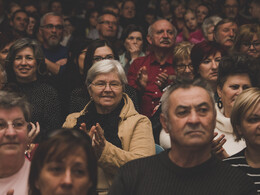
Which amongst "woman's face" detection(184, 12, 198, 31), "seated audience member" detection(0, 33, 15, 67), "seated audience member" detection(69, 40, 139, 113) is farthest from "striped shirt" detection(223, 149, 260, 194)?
"woman's face" detection(184, 12, 198, 31)

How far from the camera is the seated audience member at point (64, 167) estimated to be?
2068mm

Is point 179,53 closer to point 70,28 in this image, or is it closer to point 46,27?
point 46,27

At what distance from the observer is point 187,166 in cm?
233

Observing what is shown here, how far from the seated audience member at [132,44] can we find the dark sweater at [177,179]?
3.14 m

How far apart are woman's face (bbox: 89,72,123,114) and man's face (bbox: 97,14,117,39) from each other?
234 cm

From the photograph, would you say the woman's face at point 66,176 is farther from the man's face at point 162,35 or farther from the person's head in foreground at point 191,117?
the man's face at point 162,35

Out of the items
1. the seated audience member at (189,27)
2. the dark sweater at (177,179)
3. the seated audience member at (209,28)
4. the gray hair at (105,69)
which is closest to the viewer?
the dark sweater at (177,179)

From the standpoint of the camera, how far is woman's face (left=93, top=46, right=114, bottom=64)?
13.7ft

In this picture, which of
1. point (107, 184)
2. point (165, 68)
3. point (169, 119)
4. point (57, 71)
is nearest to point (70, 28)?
point (57, 71)

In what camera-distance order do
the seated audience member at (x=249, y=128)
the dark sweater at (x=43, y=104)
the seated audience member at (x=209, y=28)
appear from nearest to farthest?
the seated audience member at (x=249, y=128), the dark sweater at (x=43, y=104), the seated audience member at (x=209, y=28)

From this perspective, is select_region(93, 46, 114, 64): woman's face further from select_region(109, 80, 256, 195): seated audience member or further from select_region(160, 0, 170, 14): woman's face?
select_region(160, 0, 170, 14): woman's face

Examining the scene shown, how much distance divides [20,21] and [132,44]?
1.76 metres

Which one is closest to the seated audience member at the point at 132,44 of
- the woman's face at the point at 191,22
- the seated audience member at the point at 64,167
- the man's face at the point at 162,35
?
the man's face at the point at 162,35

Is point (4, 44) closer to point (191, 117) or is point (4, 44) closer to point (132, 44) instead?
point (132, 44)
